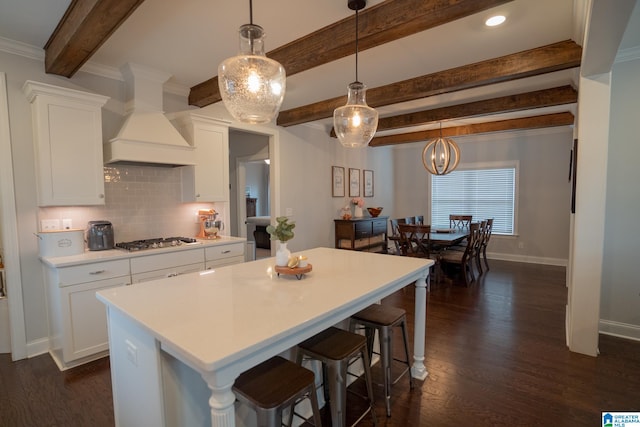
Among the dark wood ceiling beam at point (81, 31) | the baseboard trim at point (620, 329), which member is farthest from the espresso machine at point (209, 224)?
the baseboard trim at point (620, 329)

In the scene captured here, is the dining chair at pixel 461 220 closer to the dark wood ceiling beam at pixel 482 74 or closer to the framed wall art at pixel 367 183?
the framed wall art at pixel 367 183

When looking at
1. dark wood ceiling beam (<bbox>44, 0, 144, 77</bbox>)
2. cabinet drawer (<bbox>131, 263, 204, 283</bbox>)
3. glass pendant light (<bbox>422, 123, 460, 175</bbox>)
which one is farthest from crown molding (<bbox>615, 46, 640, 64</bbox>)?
cabinet drawer (<bbox>131, 263, 204, 283</bbox>)

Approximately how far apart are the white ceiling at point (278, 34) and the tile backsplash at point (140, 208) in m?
1.04

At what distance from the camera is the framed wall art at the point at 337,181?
5.83m

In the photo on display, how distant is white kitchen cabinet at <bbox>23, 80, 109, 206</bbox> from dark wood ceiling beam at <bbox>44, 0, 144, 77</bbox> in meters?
0.26

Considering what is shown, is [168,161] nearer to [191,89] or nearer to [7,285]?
[191,89]

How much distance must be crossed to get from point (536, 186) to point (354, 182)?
3.50 m

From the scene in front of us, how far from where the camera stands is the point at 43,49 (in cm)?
265

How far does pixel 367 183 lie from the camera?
6.87 meters

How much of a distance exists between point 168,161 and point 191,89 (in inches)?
42.7

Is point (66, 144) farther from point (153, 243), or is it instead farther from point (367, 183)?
point (367, 183)

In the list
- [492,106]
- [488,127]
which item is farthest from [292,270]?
[488,127]

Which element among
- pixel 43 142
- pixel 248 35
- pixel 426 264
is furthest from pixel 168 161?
pixel 426 264

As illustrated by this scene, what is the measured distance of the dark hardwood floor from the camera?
1940 mm
